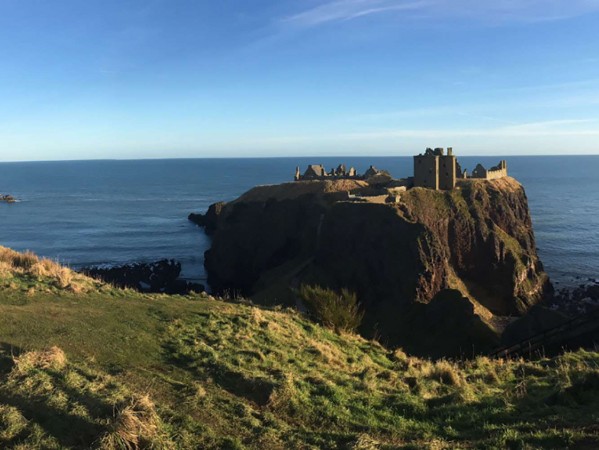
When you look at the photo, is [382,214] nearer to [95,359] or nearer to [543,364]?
[543,364]

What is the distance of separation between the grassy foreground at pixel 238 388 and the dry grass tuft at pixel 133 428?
26mm

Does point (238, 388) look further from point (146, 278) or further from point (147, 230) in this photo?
point (147, 230)

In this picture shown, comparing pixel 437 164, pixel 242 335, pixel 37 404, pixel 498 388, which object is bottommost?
pixel 498 388

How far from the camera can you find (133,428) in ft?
29.4

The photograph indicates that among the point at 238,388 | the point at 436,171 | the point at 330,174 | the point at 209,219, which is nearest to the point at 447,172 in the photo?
the point at 436,171

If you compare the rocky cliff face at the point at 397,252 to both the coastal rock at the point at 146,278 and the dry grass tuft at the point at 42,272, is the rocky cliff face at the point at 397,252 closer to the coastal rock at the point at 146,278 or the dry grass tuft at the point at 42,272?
the coastal rock at the point at 146,278

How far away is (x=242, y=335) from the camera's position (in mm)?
17234

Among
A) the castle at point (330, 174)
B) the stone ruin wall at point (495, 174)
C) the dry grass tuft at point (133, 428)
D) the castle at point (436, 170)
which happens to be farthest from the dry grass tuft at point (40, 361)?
the castle at point (330, 174)

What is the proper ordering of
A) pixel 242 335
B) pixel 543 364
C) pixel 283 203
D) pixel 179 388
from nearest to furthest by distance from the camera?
1. pixel 179 388
2. pixel 242 335
3. pixel 543 364
4. pixel 283 203

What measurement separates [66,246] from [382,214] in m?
60.8

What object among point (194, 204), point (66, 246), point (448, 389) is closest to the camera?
point (448, 389)

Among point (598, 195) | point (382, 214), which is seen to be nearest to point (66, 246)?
point (382, 214)

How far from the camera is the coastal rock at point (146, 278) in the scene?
63.7 m

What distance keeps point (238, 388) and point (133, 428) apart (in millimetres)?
3832
